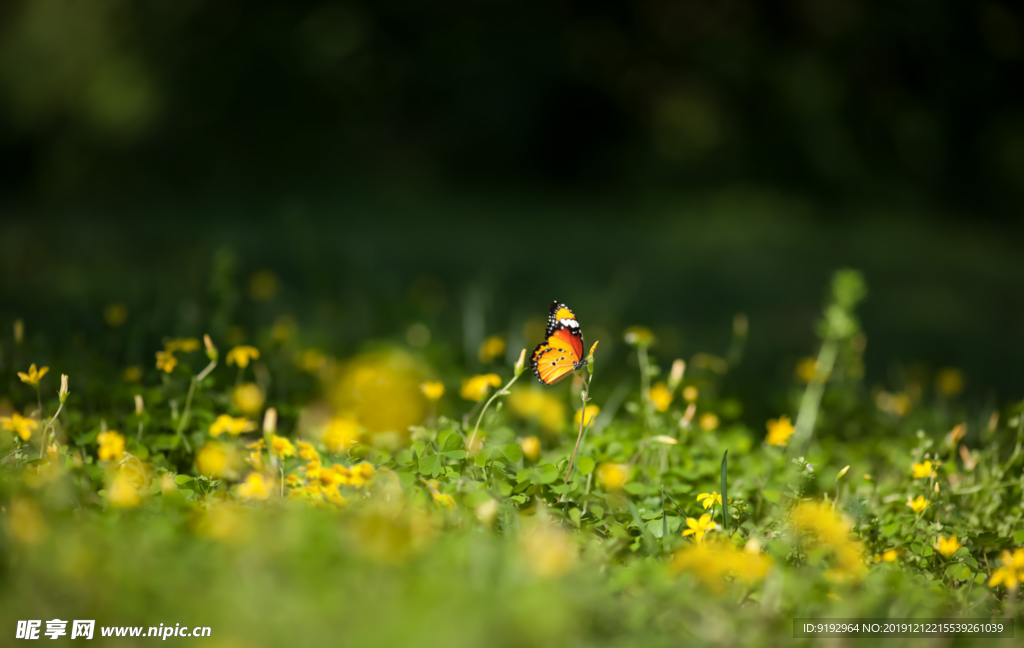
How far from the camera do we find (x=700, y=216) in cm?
909

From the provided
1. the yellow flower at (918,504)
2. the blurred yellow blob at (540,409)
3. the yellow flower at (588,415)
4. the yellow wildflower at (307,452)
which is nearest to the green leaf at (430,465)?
the yellow wildflower at (307,452)

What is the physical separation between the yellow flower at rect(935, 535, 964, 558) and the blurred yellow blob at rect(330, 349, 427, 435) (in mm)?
1363

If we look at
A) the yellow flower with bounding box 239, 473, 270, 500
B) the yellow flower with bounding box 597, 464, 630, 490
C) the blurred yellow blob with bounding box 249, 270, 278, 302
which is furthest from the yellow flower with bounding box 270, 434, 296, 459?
the blurred yellow blob with bounding box 249, 270, 278, 302

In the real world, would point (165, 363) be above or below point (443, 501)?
above

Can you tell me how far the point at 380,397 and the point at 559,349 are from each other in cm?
61

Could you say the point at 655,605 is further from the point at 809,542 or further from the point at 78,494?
the point at 78,494

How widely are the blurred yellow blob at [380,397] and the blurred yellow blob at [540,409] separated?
1.01 feet

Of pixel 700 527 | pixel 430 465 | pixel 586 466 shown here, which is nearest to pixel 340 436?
pixel 430 465

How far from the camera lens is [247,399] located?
227 centimetres

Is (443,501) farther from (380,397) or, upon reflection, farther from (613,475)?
(380,397)

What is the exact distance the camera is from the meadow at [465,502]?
4.42 feet

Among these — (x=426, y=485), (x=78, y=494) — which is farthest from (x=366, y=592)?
(x=78, y=494)

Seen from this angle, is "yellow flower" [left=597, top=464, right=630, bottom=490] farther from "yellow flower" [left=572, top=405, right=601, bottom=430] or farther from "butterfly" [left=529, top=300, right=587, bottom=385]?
"butterfly" [left=529, top=300, right=587, bottom=385]

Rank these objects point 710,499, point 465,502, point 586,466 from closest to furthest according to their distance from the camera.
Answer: point 465,502 < point 710,499 < point 586,466
